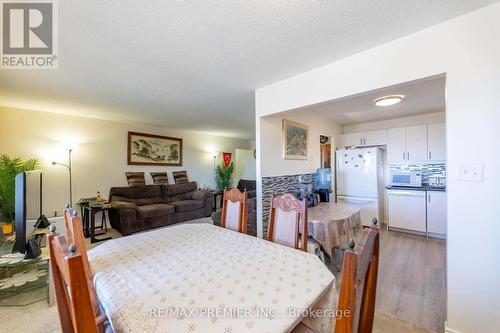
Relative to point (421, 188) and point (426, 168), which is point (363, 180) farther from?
point (426, 168)

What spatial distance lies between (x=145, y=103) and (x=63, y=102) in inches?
49.4

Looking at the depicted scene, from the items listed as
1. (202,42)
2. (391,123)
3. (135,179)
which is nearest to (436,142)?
(391,123)

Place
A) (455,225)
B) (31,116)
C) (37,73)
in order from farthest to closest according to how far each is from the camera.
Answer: (31,116) → (37,73) → (455,225)

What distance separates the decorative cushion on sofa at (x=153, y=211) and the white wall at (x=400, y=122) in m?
4.51

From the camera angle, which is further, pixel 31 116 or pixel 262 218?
pixel 31 116

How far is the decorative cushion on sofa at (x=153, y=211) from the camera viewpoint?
162 inches

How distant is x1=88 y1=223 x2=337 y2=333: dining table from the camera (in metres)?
0.78

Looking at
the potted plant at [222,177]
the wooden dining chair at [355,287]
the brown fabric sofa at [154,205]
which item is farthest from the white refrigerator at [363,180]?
the wooden dining chair at [355,287]

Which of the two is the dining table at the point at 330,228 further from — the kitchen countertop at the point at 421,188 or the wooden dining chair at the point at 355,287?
the kitchen countertop at the point at 421,188

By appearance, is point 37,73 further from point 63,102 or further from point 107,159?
point 107,159

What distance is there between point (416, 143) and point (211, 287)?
4708mm

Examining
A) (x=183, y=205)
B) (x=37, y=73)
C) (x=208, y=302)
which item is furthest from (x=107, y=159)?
(x=208, y=302)

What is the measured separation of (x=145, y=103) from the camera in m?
3.45

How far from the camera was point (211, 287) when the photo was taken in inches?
38.6
